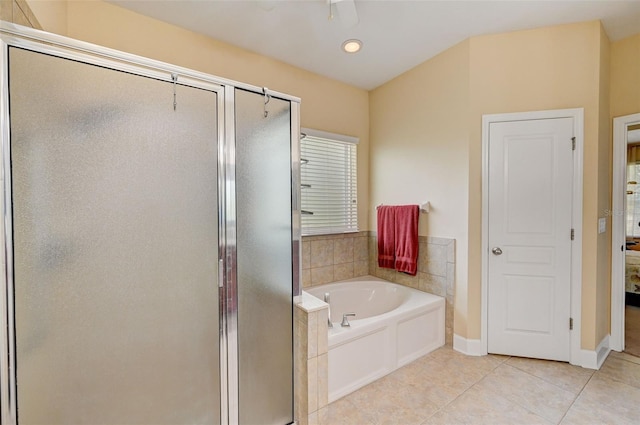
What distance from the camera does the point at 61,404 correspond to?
1.08 m

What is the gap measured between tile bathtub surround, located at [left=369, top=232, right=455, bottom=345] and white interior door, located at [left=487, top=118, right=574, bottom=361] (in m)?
0.31

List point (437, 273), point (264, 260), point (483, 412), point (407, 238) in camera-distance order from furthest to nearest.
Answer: point (407, 238) < point (437, 273) < point (483, 412) < point (264, 260)

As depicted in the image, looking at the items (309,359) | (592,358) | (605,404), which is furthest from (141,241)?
Answer: (592,358)

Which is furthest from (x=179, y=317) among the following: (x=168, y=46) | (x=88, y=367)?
(x=168, y=46)

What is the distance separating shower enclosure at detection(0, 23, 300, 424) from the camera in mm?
1003

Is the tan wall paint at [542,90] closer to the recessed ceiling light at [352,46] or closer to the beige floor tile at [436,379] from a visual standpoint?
the beige floor tile at [436,379]

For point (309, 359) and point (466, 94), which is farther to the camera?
point (466, 94)

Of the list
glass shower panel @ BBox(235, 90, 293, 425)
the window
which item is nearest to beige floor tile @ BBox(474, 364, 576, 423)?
glass shower panel @ BBox(235, 90, 293, 425)

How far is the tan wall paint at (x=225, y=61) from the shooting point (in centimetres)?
192

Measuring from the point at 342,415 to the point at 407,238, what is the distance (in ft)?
5.53

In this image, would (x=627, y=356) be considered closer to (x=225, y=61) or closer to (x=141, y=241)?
(x=141, y=241)

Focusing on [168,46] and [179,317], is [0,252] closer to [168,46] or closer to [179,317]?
[179,317]

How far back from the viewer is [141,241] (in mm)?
1225

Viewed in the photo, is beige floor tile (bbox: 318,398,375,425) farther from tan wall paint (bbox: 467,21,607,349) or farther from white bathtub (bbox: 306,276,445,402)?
tan wall paint (bbox: 467,21,607,349)
